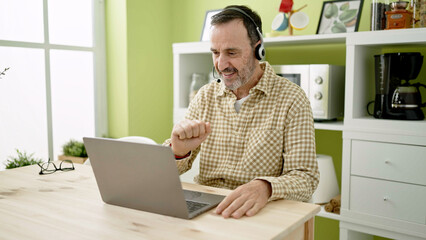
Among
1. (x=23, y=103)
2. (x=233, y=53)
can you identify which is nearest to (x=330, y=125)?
(x=233, y=53)

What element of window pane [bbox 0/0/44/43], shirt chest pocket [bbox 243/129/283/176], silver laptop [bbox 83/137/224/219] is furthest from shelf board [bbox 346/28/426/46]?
window pane [bbox 0/0/44/43]

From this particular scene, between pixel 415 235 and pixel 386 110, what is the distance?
609mm

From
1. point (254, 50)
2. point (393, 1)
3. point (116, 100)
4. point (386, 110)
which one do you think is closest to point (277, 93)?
point (254, 50)

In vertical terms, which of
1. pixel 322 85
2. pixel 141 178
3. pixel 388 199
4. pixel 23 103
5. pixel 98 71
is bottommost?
pixel 388 199

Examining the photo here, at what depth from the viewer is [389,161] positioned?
1984mm

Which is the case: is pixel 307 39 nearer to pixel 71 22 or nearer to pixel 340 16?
pixel 340 16

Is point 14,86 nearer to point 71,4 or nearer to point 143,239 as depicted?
point 71,4

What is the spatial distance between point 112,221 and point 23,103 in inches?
77.5

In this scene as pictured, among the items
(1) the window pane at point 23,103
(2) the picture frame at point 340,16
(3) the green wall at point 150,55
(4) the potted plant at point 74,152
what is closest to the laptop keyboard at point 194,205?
(2) the picture frame at point 340,16

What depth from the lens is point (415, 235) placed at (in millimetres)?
1946

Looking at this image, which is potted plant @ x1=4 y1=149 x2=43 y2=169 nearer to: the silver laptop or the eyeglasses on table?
the eyeglasses on table

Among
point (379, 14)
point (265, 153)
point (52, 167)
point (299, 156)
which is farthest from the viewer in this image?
point (379, 14)

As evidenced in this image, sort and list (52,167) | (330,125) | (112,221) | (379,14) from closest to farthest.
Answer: (112,221) < (52,167) < (379,14) < (330,125)

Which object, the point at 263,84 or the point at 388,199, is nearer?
the point at 263,84
